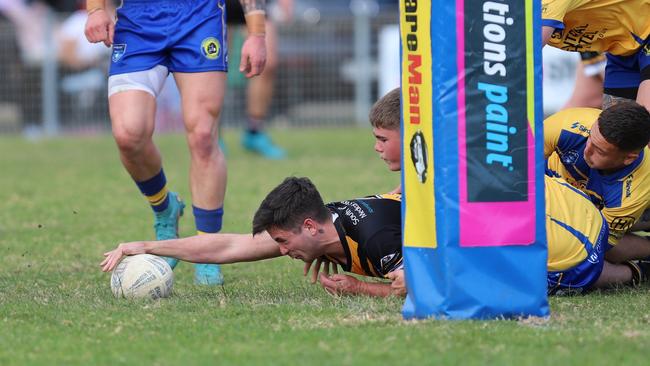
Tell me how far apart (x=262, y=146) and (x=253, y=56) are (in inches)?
273

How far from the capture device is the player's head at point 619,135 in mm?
5246

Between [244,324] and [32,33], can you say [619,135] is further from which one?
[32,33]

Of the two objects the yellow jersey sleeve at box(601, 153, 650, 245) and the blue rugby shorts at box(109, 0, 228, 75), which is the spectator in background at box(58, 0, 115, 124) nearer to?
the blue rugby shorts at box(109, 0, 228, 75)

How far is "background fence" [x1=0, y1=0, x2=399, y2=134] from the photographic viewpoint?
16547 millimetres

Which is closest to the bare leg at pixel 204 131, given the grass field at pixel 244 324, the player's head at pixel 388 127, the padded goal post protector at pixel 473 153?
the grass field at pixel 244 324

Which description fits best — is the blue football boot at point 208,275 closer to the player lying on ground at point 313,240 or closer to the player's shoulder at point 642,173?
the player lying on ground at point 313,240

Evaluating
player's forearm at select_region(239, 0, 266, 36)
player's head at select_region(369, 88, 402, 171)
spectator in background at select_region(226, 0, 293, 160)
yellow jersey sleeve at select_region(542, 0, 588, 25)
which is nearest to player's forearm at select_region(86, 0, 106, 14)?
player's forearm at select_region(239, 0, 266, 36)

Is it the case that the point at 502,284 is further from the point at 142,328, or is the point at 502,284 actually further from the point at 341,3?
the point at 341,3

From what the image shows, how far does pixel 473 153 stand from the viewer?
424cm

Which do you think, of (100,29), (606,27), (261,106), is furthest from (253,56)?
(261,106)

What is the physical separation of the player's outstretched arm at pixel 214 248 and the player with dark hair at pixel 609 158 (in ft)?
5.23

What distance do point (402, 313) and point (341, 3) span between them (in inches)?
666

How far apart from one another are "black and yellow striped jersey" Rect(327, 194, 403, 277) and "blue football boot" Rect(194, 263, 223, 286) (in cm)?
87

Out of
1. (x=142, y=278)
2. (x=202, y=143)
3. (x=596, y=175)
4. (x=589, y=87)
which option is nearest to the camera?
(x=142, y=278)
